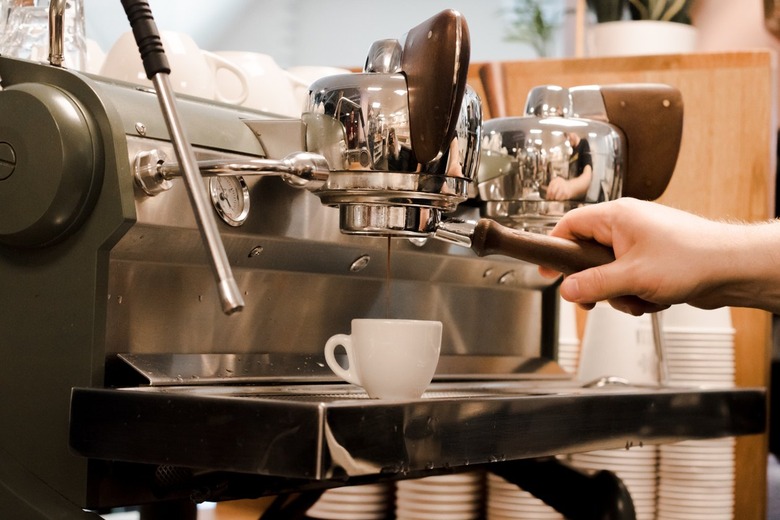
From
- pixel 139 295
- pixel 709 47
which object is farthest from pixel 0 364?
pixel 709 47

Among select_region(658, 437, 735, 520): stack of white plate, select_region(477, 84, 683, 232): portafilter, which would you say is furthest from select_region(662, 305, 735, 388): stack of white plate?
select_region(477, 84, 683, 232): portafilter

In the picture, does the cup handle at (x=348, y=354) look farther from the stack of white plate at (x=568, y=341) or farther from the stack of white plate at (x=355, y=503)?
the stack of white plate at (x=568, y=341)

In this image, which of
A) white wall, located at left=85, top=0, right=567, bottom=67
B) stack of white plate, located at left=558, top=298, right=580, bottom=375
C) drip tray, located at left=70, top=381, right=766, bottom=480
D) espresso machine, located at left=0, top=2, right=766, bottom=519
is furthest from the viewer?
white wall, located at left=85, top=0, right=567, bottom=67

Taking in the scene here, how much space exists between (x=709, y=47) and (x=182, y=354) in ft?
6.31

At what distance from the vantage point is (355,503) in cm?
169

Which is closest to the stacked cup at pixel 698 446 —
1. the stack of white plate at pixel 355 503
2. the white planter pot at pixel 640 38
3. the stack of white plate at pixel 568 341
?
the stack of white plate at pixel 568 341

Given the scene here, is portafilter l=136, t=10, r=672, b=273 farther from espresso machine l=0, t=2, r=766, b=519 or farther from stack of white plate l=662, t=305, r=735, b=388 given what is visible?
stack of white plate l=662, t=305, r=735, b=388

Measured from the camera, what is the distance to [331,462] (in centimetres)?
76

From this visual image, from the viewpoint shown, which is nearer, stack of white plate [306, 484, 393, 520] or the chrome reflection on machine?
the chrome reflection on machine

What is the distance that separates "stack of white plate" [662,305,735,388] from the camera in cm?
182

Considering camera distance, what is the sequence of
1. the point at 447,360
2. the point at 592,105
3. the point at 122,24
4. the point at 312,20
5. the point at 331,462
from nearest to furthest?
the point at 331,462
the point at 447,360
the point at 592,105
the point at 122,24
the point at 312,20

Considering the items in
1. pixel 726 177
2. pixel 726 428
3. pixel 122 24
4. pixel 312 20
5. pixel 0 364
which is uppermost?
pixel 312 20

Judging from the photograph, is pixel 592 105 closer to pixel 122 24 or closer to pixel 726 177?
pixel 726 177

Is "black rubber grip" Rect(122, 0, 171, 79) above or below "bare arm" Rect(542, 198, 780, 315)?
above
